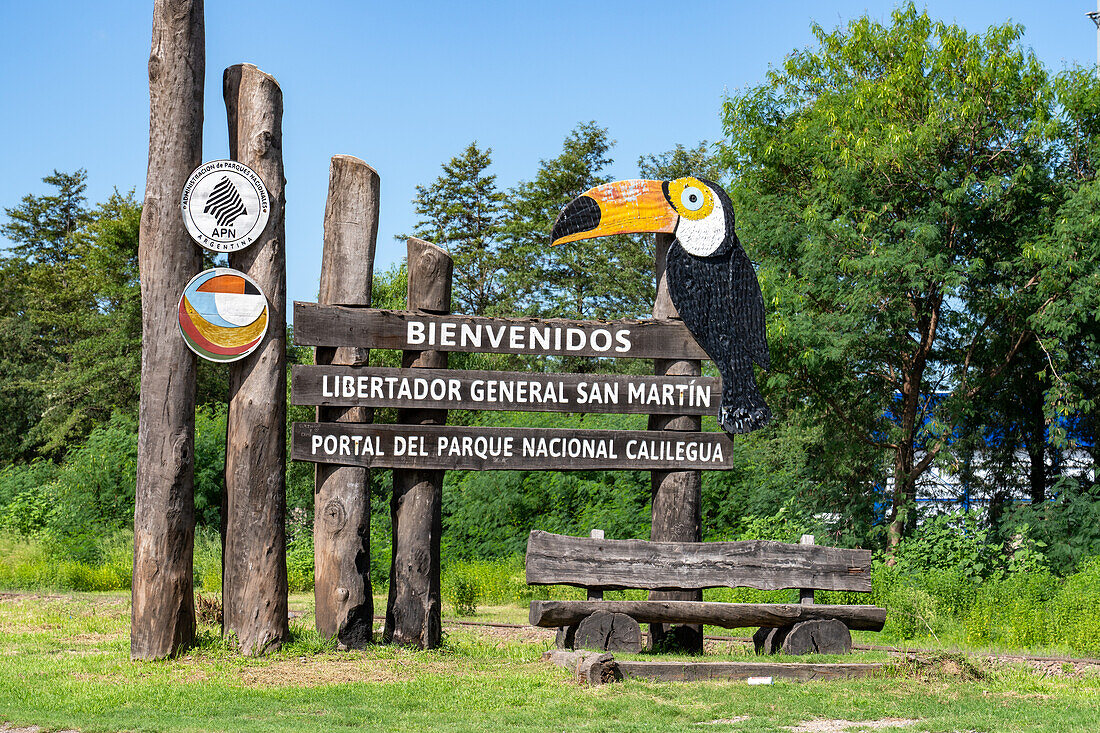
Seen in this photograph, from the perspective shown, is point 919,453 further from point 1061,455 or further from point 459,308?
point 459,308

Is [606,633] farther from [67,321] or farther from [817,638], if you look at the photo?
[67,321]

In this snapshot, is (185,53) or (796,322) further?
(796,322)

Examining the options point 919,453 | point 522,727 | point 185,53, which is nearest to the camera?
point 522,727

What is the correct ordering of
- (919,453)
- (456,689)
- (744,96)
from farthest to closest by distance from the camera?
(919,453)
(744,96)
(456,689)

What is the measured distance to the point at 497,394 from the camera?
9.64 metres

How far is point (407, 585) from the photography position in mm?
9547

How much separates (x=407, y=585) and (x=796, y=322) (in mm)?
7691

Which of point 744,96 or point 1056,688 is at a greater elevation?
point 744,96

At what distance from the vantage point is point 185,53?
912 centimetres

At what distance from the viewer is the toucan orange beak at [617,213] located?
10.0m

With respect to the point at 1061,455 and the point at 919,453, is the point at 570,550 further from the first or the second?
the point at 919,453

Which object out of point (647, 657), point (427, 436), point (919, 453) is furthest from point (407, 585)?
point (919, 453)

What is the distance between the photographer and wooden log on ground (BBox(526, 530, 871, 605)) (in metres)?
9.37

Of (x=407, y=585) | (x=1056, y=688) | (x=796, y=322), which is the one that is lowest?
(x=1056, y=688)
